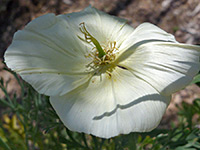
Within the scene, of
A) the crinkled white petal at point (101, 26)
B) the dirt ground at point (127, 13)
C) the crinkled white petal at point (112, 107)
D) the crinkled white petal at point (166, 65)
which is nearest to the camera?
the crinkled white petal at point (112, 107)

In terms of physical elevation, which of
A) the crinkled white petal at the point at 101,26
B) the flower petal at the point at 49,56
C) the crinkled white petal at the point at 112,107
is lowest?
the crinkled white petal at the point at 112,107

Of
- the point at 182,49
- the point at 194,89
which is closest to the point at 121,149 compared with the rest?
the point at 182,49

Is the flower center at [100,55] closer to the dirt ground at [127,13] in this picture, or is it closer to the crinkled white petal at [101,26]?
the crinkled white petal at [101,26]

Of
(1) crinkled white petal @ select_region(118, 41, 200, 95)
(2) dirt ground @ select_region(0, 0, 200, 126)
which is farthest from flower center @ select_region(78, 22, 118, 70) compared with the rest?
(2) dirt ground @ select_region(0, 0, 200, 126)

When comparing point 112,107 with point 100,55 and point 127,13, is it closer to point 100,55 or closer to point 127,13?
point 100,55

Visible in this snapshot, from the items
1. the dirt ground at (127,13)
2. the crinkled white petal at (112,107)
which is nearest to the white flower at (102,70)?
the crinkled white petal at (112,107)

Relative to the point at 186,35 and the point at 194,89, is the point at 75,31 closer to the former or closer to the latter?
the point at 194,89
